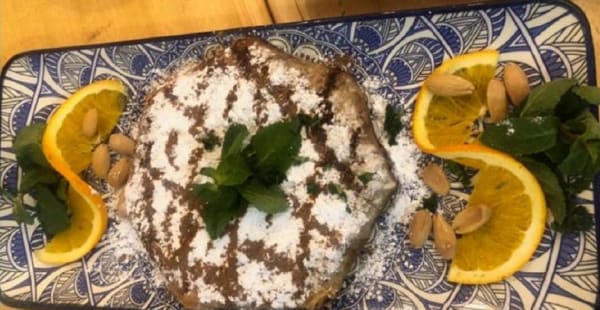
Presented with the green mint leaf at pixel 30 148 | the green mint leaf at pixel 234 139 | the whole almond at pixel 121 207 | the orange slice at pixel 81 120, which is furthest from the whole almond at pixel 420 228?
the green mint leaf at pixel 30 148

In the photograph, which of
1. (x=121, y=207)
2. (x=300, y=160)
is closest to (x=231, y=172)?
(x=300, y=160)

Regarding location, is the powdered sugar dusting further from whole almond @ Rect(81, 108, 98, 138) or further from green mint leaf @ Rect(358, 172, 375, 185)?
whole almond @ Rect(81, 108, 98, 138)

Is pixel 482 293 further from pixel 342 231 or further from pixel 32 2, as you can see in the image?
pixel 32 2

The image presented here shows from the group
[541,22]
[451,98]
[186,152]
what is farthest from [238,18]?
[541,22]

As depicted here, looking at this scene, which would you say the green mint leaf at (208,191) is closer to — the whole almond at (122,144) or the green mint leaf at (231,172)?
the green mint leaf at (231,172)

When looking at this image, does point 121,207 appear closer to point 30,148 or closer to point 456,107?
point 30,148
